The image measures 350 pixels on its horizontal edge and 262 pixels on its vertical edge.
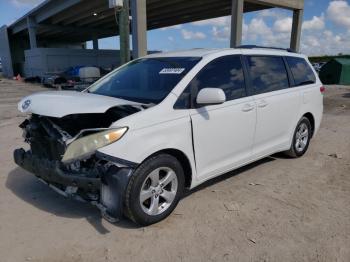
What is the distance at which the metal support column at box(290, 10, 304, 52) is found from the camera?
25.5 m

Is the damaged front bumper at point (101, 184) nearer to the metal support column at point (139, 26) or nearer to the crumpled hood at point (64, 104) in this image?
the crumpled hood at point (64, 104)

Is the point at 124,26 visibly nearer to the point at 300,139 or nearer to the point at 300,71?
the point at 300,71

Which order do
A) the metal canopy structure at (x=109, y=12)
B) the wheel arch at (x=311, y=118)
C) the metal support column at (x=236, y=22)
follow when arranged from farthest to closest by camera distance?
the metal canopy structure at (x=109, y=12) → the metal support column at (x=236, y=22) → the wheel arch at (x=311, y=118)

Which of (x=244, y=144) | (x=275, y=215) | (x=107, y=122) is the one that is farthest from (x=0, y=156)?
(x=275, y=215)

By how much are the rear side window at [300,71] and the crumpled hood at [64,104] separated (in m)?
3.01

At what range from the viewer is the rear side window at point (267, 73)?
4.36 meters

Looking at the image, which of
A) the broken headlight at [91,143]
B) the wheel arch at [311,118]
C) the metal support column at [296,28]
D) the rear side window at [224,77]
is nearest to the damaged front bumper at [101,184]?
the broken headlight at [91,143]

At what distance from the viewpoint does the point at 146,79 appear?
13.2 feet

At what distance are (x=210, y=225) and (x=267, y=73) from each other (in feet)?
7.91

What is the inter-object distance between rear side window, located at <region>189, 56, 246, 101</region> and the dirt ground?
1.29m

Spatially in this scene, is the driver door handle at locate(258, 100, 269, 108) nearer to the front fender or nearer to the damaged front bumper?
the front fender

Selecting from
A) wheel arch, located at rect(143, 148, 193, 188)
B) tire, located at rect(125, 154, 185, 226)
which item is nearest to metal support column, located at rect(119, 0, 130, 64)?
wheel arch, located at rect(143, 148, 193, 188)

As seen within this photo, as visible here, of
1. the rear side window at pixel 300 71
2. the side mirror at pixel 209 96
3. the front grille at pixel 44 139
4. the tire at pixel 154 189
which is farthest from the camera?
the rear side window at pixel 300 71

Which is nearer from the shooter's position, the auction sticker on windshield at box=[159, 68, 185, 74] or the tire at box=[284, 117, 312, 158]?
the auction sticker on windshield at box=[159, 68, 185, 74]
